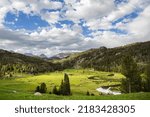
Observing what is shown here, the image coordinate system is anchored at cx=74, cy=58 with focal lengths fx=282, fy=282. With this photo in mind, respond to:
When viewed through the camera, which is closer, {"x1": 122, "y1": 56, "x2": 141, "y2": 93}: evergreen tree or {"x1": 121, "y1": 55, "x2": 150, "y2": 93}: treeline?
{"x1": 122, "y1": 56, "x2": 141, "y2": 93}: evergreen tree

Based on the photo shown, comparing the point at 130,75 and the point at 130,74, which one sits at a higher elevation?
the point at 130,74

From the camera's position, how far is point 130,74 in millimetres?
89750

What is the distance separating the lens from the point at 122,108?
89.4ft

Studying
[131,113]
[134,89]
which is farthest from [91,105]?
[134,89]

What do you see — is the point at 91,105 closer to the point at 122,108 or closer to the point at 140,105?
the point at 122,108

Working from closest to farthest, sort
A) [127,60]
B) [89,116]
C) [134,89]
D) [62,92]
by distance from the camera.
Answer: [89,116]
[127,60]
[134,89]
[62,92]

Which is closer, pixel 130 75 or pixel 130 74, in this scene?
pixel 130 74

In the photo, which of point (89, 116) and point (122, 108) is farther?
point (122, 108)

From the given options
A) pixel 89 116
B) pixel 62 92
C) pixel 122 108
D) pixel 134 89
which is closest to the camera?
pixel 89 116

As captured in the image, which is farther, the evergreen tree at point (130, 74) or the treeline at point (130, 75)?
the treeline at point (130, 75)

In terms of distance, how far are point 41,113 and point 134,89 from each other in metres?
74.1

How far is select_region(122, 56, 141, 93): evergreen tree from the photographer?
287 ft

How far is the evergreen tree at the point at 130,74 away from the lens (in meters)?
87.5

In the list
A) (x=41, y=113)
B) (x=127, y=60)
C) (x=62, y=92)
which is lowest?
(x=62, y=92)
